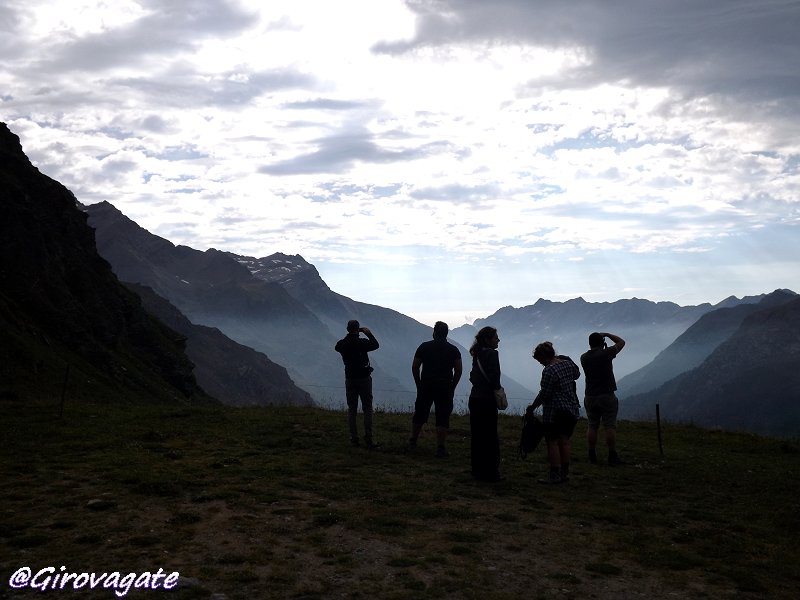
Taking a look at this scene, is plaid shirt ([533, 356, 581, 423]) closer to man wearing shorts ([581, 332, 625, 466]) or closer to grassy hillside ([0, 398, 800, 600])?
grassy hillside ([0, 398, 800, 600])

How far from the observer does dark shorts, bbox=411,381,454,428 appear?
53.6 ft

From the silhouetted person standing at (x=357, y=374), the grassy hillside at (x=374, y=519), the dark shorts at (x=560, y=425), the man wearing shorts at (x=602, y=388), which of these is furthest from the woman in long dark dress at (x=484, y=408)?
the silhouetted person standing at (x=357, y=374)

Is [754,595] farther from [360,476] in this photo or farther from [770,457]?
[770,457]

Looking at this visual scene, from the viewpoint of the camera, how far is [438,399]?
53.7 ft

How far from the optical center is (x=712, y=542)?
404 inches

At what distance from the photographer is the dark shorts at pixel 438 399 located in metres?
16.3

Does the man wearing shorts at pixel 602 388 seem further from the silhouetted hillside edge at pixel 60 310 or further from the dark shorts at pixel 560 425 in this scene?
the silhouetted hillside edge at pixel 60 310

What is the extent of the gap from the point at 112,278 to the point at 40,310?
54.6 ft

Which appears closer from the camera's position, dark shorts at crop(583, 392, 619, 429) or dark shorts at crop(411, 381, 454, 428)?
dark shorts at crop(411, 381, 454, 428)

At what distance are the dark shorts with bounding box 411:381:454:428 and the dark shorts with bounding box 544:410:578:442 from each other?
2683 mm

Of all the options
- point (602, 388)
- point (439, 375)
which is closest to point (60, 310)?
point (439, 375)

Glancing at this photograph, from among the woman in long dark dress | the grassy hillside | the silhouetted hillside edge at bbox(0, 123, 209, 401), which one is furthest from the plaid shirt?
the silhouetted hillside edge at bbox(0, 123, 209, 401)

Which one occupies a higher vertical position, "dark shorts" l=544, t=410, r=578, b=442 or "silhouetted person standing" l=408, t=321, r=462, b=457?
"silhouetted person standing" l=408, t=321, r=462, b=457

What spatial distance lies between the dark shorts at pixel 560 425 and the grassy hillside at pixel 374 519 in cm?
106
